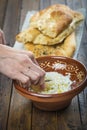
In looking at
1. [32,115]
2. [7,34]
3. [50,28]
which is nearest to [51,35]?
[50,28]

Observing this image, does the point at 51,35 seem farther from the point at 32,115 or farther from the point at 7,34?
the point at 32,115

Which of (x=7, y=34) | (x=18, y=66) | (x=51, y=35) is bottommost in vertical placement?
(x=7, y=34)

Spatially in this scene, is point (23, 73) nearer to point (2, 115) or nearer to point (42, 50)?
point (2, 115)

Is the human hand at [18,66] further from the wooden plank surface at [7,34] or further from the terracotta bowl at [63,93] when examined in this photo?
the wooden plank surface at [7,34]

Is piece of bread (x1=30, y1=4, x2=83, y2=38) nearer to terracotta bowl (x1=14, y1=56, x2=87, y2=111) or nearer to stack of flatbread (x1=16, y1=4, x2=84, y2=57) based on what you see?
stack of flatbread (x1=16, y1=4, x2=84, y2=57)

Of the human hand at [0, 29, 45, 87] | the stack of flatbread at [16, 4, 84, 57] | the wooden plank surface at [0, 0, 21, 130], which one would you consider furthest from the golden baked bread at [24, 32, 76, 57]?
the human hand at [0, 29, 45, 87]

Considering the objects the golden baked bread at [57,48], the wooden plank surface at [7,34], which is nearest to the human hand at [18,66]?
the wooden plank surface at [7,34]
